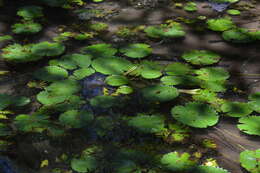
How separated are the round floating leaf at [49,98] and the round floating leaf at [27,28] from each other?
0.91 meters

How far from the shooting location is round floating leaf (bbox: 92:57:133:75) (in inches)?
87.4

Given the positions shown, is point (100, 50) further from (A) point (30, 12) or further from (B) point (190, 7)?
(B) point (190, 7)

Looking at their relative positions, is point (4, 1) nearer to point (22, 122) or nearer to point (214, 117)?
point (22, 122)

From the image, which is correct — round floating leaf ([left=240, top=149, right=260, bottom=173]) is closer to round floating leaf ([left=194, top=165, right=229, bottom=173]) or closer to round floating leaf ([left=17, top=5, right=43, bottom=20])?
round floating leaf ([left=194, top=165, right=229, bottom=173])

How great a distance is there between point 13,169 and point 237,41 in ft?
5.87

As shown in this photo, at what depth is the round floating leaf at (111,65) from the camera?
87.4 inches

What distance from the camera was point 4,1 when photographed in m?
3.25

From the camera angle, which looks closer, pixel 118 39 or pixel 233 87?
pixel 233 87

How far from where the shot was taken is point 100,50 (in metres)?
2.45

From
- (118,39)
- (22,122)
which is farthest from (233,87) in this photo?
(22,122)

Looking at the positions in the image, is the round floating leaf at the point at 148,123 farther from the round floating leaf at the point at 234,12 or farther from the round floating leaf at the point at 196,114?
the round floating leaf at the point at 234,12

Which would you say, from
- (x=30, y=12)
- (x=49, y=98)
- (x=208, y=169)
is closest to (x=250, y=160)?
(x=208, y=169)

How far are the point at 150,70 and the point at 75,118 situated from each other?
0.65m

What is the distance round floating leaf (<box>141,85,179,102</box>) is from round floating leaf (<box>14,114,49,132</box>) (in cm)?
55
